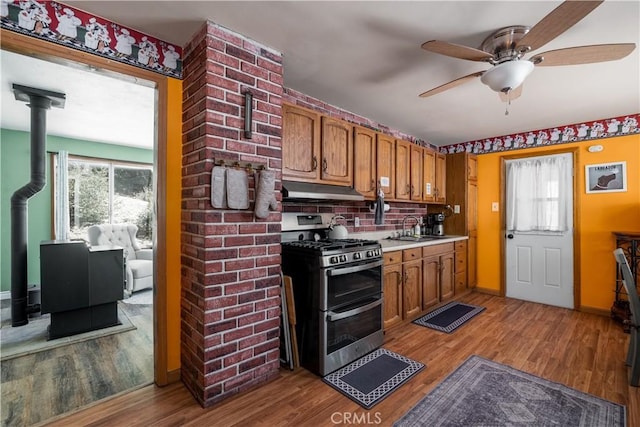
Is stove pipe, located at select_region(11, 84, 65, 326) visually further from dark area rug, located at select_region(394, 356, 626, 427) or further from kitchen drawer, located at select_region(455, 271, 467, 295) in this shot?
kitchen drawer, located at select_region(455, 271, 467, 295)

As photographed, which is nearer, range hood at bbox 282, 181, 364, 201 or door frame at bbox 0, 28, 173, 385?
door frame at bbox 0, 28, 173, 385

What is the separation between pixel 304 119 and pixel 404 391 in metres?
2.26

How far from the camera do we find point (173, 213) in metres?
2.08

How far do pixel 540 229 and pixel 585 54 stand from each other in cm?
302

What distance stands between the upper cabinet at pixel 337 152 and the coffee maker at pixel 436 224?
2.11m

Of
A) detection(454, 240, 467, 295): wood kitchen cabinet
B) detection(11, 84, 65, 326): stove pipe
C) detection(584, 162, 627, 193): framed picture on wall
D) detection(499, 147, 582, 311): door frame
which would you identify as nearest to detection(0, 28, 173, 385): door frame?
detection(11, 84, 65, 326): stove pipe

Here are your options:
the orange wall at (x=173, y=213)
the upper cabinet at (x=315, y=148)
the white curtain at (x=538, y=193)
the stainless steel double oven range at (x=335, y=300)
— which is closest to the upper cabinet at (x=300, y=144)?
the upper cabinet at (x=315, y=148)

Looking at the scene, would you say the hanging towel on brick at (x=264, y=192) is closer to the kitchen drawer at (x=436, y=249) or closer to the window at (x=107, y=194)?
the kitchen drawer at (x=436, y=249)

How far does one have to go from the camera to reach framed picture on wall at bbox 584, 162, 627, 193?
11.2 ft

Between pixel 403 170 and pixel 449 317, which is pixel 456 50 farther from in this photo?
pixel 449 317

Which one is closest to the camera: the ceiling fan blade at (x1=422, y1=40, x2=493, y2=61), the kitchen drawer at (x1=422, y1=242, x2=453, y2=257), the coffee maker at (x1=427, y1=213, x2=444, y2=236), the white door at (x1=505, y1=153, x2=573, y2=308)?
the ceiling fan blade at (x1=422, y1=40, x2=493, y2=61)

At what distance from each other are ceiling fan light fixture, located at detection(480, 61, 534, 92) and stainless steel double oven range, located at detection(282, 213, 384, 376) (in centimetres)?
149

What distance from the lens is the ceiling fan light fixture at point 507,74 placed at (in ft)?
5.73

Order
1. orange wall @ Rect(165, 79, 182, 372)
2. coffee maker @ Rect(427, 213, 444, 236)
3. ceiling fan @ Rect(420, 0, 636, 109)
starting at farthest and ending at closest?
coffee maker @ Rect(427, 213, 444, 236)
orange wall @ Rect(165, 79, 182, 372)
ceiling fan @ Rect(420, 0, 636, 109)
